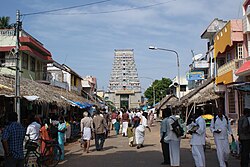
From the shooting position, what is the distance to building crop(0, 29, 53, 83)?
24.7 meters

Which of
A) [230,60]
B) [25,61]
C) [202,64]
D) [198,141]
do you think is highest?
[202,64]

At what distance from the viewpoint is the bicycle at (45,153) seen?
32.0ft

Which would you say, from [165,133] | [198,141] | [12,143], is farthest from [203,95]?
[12,143]

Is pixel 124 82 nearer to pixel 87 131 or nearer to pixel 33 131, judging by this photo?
pixel 87 131

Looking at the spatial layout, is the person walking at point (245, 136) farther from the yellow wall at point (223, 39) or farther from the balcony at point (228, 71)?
the yellow wall at point (223, 39)

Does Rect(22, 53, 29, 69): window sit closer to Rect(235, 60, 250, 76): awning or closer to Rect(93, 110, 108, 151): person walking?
Rect(93, 110, 108, 151): person walking

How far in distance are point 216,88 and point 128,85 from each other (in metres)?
76.0

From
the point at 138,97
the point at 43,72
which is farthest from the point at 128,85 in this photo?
the point at 43,72

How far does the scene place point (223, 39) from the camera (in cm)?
2306

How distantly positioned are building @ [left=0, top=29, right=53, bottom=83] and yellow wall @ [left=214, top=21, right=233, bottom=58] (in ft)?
44.4

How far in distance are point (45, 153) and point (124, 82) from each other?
89602 millimetres

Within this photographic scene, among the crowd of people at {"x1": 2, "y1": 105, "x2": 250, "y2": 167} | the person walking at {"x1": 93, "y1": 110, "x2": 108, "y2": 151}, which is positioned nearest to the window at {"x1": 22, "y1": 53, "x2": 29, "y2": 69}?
the person walking at {"x1": 93, "y1": 110, "x2": 108, "y2": 151}

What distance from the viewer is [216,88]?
25.6 m

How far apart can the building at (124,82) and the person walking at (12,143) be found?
91480 mm
